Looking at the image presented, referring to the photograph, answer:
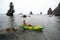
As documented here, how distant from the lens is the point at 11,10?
133m

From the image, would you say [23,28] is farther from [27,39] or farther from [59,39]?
[59,39]

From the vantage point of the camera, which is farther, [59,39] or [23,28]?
[23,28]

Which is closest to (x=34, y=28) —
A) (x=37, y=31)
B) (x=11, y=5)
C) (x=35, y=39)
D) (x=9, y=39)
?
(x=37, y=31)

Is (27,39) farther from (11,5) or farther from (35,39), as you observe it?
(11,5)

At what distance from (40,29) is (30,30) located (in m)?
3.34

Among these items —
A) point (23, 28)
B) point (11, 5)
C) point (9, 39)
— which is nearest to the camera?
point (9, 39)

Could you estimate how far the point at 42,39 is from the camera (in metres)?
28.6

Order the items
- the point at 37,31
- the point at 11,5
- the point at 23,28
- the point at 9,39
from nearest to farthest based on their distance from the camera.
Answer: the point at 9,39, the point at 37,31, the point at 23,28, the point at 11,5

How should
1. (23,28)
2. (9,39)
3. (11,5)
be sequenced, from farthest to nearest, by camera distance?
(11,5)
(23,28)
(9,39)

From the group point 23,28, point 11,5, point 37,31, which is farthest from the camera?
point 11,5

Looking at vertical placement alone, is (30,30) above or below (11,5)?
below

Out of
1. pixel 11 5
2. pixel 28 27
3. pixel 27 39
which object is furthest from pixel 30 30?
pixel 11 5

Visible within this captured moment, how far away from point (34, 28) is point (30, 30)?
154 centimetres

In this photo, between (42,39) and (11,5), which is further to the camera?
(11,5)
